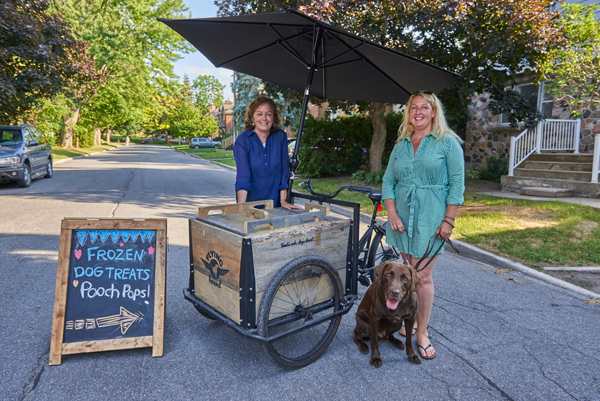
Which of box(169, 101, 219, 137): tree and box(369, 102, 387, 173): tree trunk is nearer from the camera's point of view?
box(369, 102, 387, 173): tree trunk

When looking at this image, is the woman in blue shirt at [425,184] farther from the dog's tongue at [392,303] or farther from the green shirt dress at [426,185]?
the dog's tongue at [392,303]

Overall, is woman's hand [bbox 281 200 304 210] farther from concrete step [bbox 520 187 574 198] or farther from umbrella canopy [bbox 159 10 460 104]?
concrete step [bbox 520 187 574 198]

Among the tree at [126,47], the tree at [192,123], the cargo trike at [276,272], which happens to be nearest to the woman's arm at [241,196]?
the cargo trike at [276,272]

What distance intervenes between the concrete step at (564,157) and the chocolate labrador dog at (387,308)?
1073cm

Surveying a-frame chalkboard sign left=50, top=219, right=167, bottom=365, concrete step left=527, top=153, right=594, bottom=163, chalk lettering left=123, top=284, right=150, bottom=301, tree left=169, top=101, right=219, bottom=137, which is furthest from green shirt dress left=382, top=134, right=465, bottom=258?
tree left=169, top=101, right=219, bottom=137

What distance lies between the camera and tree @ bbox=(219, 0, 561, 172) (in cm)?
841

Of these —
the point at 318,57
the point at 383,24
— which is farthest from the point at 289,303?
the point at 383,24

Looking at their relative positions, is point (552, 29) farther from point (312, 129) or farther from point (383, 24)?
point (312, 129)

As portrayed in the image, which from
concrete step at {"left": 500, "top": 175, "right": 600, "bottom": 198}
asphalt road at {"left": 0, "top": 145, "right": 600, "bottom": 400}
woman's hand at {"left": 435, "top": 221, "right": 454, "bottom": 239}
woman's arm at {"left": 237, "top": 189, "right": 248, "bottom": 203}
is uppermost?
woman's arm at {"left": 237, "top": 189, "right": 248, "bottom": 203}

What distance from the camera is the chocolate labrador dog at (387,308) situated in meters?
2.67

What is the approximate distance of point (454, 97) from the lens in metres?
11.2

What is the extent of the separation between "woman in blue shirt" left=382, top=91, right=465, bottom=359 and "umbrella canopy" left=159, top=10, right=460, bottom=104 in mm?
767

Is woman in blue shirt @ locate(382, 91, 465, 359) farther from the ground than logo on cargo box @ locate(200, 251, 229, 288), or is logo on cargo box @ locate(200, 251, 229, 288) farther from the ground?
woman in blue shirt @ locate(382, 91, 465, 359)

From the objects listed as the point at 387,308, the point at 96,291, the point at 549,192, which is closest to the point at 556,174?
the point at 549,192
